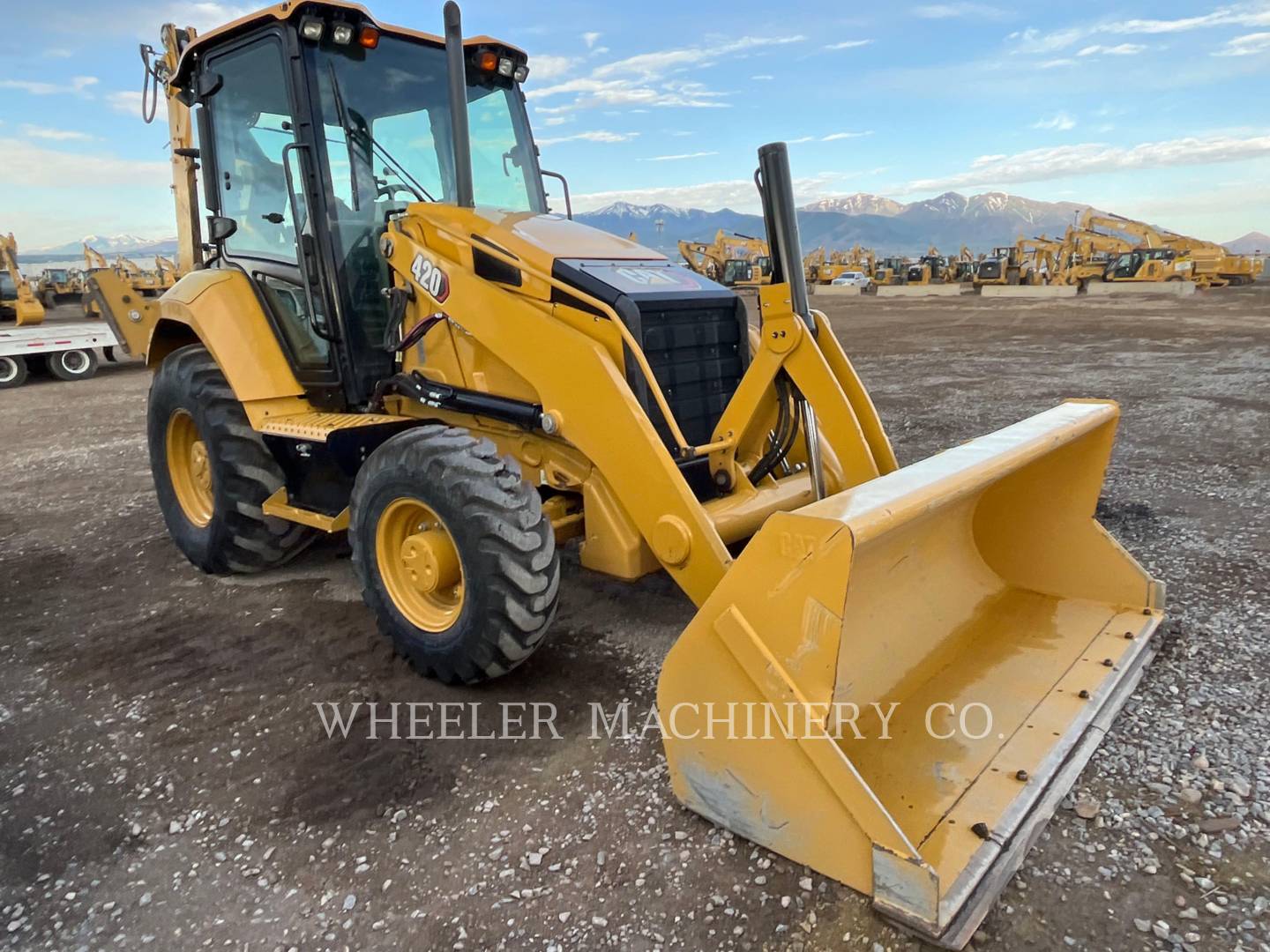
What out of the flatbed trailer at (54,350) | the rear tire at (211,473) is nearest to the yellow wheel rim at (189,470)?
the rear tire at (211,473)

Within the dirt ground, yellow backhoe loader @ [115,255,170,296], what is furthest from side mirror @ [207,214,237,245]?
yellow backhoe loader @ [115,255,170,296]

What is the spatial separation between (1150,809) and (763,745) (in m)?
1.29

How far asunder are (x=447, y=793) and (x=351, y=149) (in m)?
3.05

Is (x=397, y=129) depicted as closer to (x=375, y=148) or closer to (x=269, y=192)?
(x=375, y=148)

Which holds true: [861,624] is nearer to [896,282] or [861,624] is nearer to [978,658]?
[978,658]

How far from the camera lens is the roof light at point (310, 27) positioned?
154 inches

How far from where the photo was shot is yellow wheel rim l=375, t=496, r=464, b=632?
338cm

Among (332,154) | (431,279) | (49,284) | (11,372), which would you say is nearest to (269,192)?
(332,154)

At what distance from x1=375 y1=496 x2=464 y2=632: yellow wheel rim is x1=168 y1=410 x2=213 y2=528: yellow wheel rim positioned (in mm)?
2102

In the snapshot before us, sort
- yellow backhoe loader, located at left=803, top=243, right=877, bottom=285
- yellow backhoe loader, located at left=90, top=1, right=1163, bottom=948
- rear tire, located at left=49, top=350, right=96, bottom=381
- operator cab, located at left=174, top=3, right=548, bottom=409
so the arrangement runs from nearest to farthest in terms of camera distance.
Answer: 1. yellow backhoe loader, located at left=90, top=1, right=1163, bottom=948
2. operator cab, located at left=174, top=3, right=548, bottom=409
3. rear tire, located at left=49, top=350, right=96, bottom=381
4. yellow backhoe loader, located at left=803, top=243, right=877, bottom=285

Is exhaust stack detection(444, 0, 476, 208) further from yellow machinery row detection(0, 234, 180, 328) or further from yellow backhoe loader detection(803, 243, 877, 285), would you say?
yellow backhoe loader detection(803, 243, 877, 285)

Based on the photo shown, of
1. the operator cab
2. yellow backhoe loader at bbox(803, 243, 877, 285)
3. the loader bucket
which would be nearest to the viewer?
the loader bucket

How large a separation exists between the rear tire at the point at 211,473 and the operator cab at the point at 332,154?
489mm

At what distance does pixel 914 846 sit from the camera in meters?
2.26
